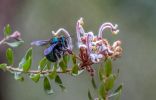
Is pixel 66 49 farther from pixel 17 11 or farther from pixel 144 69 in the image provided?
pixel 17 11

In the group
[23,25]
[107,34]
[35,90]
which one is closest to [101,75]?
[107,34]

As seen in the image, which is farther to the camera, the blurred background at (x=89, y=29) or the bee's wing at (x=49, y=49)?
the blurred background at (x=89, y=29)

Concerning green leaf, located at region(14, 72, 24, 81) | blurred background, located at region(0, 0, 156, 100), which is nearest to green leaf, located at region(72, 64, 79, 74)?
green leaf, located at region(14, 72, 24, 81)

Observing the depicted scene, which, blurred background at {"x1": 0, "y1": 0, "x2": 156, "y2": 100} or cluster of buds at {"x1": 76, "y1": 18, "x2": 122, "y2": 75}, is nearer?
cluster of buds at {"x1": 76, "y1": 18, "x2": 122, "y2": 75}

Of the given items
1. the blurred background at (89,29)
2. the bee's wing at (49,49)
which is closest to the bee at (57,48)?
the bee's wing at (49,49)

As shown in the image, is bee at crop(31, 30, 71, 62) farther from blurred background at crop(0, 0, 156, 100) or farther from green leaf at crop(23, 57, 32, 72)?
blurred background at crop(0, 0, 156, 100)

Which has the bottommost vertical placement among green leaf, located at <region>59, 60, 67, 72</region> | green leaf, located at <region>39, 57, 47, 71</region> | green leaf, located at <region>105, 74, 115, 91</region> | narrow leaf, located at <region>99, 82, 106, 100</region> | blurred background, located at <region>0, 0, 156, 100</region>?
narrow leaf, located at <region>99, 82, 106, 100</region>

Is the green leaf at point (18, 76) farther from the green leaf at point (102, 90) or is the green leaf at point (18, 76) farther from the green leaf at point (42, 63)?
the green leaf at point (102, 90)
